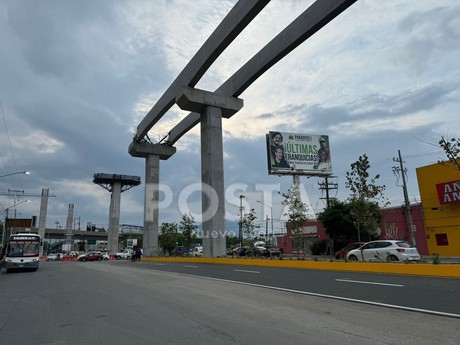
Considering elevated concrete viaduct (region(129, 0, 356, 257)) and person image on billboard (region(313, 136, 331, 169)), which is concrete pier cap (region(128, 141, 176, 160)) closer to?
elevated concrete viaduct (region(129, 0, 356, 257))

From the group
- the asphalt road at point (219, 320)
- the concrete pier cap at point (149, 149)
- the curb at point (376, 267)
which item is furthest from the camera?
the concrete pier cap at point (149, 149)

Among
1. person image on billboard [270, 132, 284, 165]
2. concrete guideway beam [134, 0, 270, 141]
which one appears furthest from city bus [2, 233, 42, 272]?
person image on billboard [270, 132, 284, 165]

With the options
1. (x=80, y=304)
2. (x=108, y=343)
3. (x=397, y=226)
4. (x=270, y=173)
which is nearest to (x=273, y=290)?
(x=80, y=304)

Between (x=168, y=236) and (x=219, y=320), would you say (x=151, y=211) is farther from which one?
(x=219, y=320)

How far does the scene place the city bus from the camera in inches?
1038

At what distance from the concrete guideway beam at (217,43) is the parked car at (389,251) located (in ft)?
56.2

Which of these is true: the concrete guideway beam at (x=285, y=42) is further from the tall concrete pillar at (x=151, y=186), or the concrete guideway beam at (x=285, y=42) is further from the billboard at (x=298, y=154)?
the billboard at (x=298, y=154)

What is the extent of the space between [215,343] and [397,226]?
39.9m

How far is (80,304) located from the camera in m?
9.91

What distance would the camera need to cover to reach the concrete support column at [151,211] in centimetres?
4556

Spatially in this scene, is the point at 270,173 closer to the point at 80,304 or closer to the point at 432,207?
the point at 432,207

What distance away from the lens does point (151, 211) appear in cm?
4566

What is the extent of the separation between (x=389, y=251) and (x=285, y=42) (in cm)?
1543

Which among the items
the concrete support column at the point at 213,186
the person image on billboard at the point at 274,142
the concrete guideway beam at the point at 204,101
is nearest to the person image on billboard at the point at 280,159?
the person image on billboard at the point at 274,142
